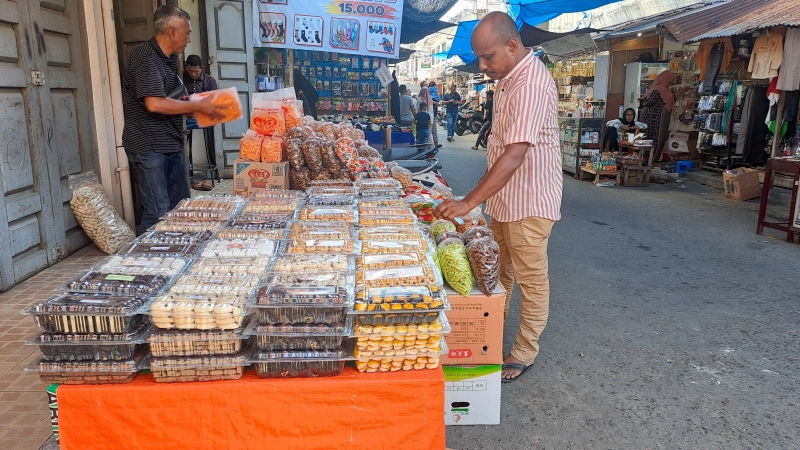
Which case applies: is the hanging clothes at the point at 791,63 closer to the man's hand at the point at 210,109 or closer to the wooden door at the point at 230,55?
the wooden door at the point at 230,55

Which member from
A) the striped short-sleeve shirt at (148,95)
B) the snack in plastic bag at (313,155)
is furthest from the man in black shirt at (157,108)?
the snack in plastic bag at (313,155)

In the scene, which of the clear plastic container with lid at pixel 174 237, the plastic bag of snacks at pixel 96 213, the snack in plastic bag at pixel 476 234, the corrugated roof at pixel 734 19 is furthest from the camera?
the corrugated roof at pixel 734 19

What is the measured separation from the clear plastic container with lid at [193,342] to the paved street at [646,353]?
1.12m

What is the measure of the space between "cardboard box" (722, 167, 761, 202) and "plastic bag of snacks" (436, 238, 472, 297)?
7551mm

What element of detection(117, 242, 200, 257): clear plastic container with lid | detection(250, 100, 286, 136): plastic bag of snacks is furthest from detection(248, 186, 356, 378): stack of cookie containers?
detection(250, 100, 286, 136): plastic bag of snacks

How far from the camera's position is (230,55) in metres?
8.33

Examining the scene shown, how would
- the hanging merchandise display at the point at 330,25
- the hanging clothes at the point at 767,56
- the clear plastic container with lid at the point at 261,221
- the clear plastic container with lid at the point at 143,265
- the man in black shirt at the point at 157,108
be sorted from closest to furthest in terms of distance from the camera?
the clear plastic container with lid at the point at 143,265
the clear plastic container with lid at the point at 261,221
the man in black shirt at the point at 157,108
the hanging clothes at the point at 767,56
the hanging merchandise display at the point at 330,25

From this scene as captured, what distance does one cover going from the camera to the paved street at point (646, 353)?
260cm

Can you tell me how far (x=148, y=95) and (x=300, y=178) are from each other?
1131 mm

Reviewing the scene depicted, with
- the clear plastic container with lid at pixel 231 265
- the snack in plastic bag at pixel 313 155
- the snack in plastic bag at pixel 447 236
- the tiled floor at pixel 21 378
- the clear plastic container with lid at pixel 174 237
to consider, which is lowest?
the tiled floor at pixel 21 378

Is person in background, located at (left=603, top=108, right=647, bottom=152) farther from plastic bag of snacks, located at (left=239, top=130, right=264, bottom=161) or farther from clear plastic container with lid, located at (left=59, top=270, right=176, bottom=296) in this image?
clear plastic container with lid, located at (left=59, top=270, right=176, bottom=296)

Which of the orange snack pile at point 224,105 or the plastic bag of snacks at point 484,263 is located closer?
the plastic bag of snacks at point 484,263

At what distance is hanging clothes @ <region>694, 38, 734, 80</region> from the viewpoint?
945 cm

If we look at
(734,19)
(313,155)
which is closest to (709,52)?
(734,19)
